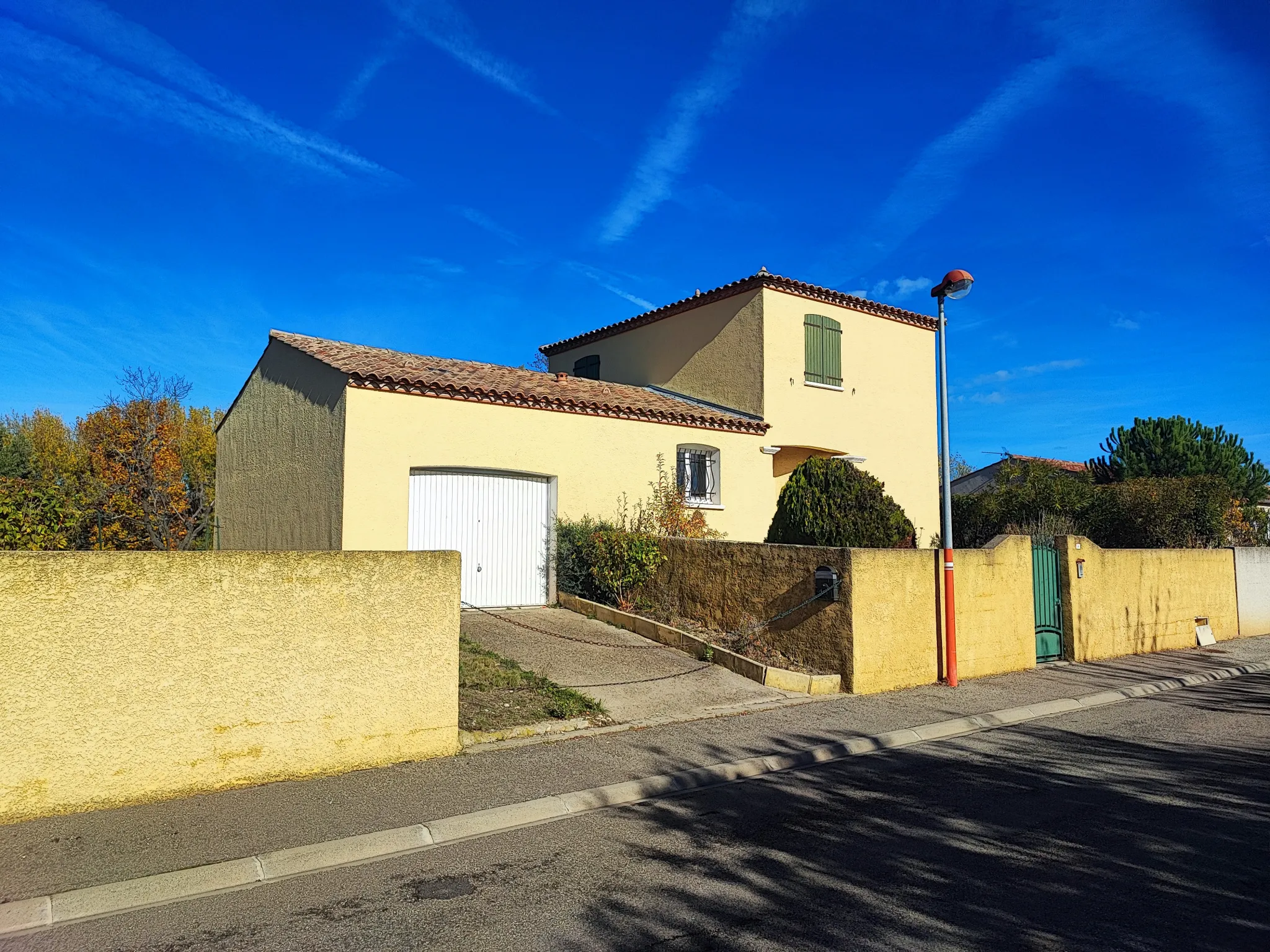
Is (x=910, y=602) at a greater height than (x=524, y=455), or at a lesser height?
lesser

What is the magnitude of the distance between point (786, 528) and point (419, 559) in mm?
7807

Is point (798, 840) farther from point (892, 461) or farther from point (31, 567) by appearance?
point (892, 461)

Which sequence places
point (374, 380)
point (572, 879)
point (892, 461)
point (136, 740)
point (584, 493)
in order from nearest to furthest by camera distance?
point (572, 879) < point (136, 740) < point (374, 380) < point (584, 493) < point (892, 461)

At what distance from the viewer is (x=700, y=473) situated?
17.0 meters

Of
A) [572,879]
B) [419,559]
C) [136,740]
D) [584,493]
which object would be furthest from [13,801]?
[584,493]

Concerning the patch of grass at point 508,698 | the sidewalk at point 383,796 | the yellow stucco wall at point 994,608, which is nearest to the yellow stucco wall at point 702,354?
the yellow stucco wall at point 994,608

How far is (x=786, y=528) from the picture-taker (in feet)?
44.4

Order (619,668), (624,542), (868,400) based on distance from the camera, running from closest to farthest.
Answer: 1. (619,668)
2. (624,542)
3. (868,400)

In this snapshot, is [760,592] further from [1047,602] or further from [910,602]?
[1047,602]

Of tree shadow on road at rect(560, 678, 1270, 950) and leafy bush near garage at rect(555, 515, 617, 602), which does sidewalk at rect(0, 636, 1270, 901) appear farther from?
leafy bush near garage at rect(555, 515, 617, 602)

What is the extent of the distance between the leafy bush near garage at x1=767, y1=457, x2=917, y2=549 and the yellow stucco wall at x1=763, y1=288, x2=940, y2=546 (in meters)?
4.32

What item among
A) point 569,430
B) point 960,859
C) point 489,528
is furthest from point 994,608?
point 489,528

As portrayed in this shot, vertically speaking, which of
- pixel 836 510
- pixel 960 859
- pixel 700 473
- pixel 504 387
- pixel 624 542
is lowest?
pixel 960 859

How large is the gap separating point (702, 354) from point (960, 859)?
1537 centimetres
